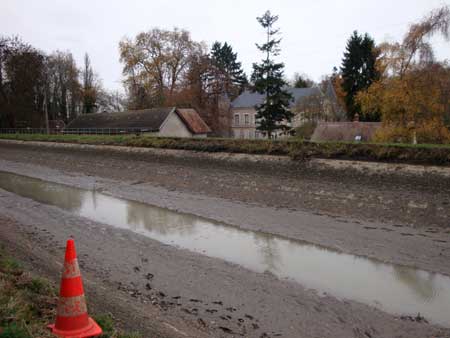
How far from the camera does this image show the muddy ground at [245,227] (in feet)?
20.9

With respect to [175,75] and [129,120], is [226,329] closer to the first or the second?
[129,120]

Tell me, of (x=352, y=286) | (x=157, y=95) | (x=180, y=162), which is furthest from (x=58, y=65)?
(x=352, y=286)

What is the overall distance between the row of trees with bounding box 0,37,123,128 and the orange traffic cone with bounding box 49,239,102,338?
56.4 metres

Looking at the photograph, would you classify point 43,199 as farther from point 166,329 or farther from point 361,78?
point 361,78

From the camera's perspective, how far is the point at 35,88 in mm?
59312

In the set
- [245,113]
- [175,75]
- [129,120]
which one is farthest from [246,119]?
[129,120]

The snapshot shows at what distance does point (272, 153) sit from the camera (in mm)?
19750

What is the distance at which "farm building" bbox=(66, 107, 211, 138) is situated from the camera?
4203 centimetres

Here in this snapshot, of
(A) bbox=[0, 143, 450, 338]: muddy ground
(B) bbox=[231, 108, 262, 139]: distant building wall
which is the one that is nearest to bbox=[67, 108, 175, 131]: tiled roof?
(A) bbox=[0, 143, 450, 338]: muddy ground

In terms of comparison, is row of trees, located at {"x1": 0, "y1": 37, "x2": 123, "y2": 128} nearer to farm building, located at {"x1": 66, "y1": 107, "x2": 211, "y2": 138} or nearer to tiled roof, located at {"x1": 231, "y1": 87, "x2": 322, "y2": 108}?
farm building, located at {"x1": 66, "y1": 107, "x2": 211, "y2": 138}

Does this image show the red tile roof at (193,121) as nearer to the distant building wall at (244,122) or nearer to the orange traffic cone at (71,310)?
the distant building wall at (244,122)

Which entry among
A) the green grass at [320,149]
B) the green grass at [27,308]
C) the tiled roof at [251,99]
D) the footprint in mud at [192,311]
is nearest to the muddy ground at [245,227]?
the footprint in mud at [192,311]

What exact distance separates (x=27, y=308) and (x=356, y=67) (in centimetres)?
4903

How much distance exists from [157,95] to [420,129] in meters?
38.0
